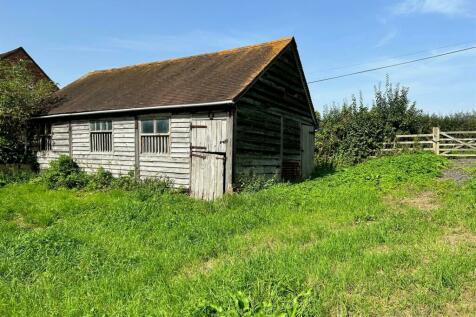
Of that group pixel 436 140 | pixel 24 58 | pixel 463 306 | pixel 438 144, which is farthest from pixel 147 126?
pixel 24 58

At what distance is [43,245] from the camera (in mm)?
6469

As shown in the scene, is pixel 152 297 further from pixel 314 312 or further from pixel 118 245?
pixel 118 245

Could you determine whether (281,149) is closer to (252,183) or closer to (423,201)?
(252,183)

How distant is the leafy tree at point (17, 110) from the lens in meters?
17.6

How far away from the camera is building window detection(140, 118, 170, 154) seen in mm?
13800

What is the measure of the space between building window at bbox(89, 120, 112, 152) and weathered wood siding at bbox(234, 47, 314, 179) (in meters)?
6.22

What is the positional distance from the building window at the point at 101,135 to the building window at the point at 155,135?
6.72 ft

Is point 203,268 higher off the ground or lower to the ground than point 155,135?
lower

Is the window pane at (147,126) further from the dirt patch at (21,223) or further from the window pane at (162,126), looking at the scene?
the dirt patch at (21,223)

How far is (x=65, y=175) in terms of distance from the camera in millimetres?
15633

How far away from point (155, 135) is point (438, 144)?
16355 mm

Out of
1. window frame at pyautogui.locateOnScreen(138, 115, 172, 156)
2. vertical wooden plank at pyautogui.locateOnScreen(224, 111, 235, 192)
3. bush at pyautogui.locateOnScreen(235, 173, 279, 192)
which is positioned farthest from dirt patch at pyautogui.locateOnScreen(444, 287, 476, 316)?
window frame at pyautogui.locateOnScreen(138, 115, 172, 156)

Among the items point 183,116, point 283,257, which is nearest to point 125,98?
point 183,116

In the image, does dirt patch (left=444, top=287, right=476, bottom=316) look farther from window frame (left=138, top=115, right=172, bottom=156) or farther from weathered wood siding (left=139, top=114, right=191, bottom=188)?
window frame (left=138, top=115, right=172, bottom=156)
